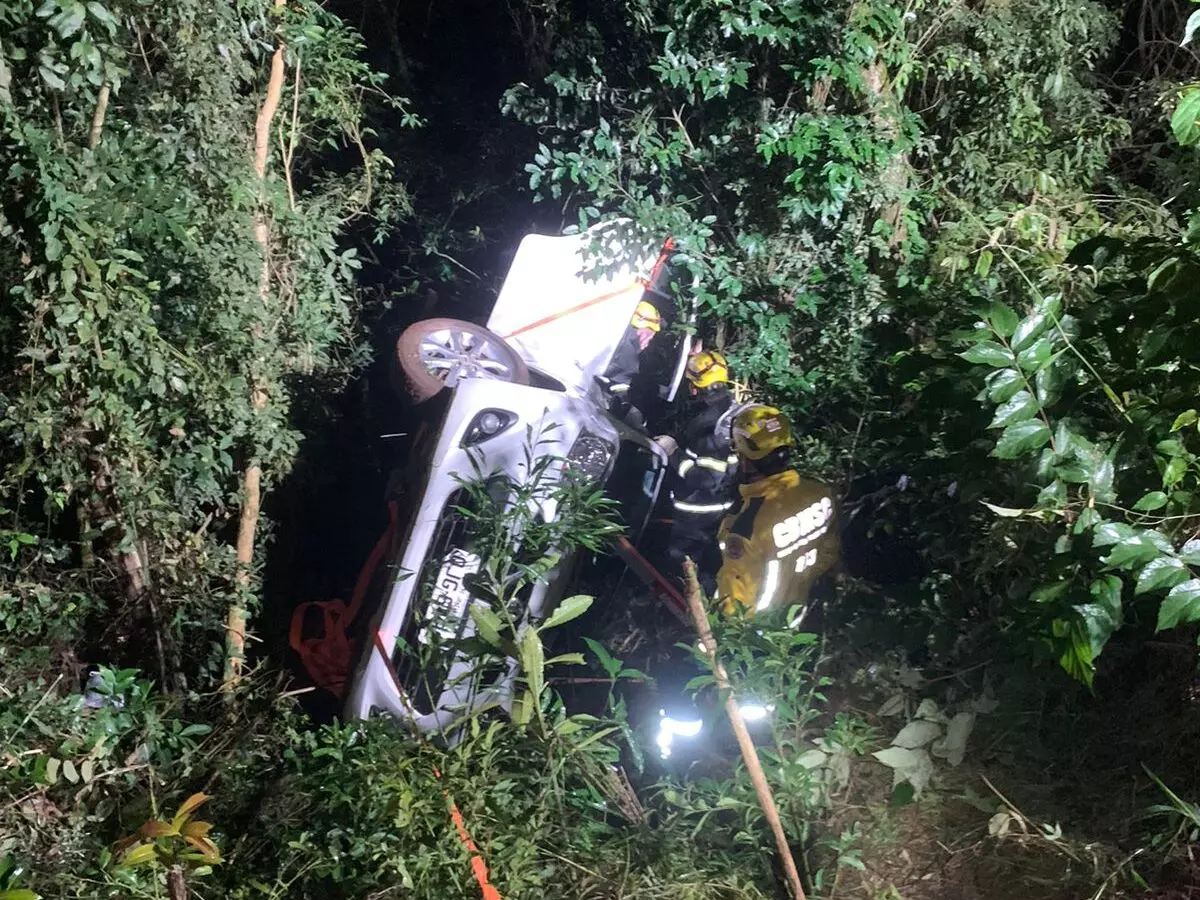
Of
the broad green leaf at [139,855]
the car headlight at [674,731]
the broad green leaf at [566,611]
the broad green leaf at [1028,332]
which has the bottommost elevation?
the car headlight at [674,731]

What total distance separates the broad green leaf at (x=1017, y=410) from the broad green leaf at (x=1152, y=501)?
0.90 feet

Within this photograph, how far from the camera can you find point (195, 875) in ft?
7.69

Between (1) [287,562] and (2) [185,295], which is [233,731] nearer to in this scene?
(1) [287,562]

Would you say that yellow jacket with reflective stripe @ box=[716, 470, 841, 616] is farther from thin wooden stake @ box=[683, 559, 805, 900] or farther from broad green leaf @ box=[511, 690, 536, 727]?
broad green leaf @ box=[511, 690, 536, 727]

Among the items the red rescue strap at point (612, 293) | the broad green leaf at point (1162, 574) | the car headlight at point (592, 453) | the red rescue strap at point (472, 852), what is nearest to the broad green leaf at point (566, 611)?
the red rescue strap at point (472, 852)

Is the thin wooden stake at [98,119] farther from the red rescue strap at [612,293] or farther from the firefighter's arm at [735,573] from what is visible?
the firefighter's arm at [735,573]

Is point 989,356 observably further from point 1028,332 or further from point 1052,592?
point 1052,592

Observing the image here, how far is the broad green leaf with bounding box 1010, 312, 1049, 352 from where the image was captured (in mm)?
1896

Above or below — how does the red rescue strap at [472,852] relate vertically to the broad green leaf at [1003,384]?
below

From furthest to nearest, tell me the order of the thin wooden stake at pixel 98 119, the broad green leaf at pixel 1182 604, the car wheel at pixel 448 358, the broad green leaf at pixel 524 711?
the car wheel at pixel 448 358 → the thin wooden stake at pixel 98 119 → the broad green leaf at pixel 524 711 → the broad green leaf at pixel 1182 604

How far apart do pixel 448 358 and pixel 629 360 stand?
0.82 meters

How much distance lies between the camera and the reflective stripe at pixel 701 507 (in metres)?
3.80

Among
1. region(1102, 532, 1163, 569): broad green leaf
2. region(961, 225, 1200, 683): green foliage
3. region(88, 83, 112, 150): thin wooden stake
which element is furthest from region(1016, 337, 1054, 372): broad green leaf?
region(88, 83, 112, 150): thin wooden stake

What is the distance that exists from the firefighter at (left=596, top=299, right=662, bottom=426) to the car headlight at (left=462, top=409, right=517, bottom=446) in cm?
64
